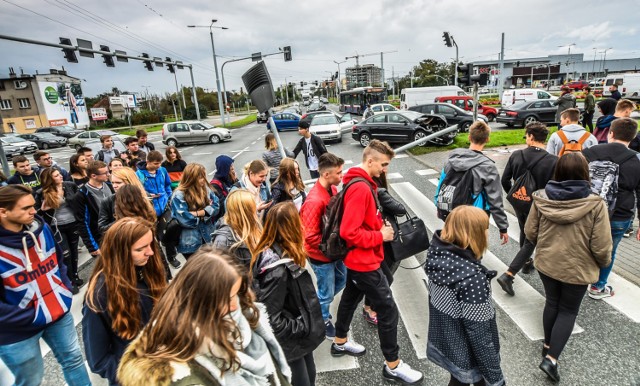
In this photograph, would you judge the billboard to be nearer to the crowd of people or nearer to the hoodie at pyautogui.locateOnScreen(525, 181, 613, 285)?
the crowd of people

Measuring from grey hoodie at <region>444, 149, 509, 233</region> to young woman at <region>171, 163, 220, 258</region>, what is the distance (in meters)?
3.04

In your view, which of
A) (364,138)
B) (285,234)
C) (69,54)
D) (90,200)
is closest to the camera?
(285,234)

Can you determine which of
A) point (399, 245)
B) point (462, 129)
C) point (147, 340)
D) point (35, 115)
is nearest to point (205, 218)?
point (399, 245)

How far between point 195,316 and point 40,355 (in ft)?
7.20

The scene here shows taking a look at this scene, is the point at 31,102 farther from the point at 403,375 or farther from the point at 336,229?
the point at 403,375

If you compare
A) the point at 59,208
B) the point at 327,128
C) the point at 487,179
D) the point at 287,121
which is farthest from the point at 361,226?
the point at 287,121

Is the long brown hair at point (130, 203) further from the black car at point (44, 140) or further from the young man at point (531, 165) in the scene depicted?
the black car at point (44, 140)

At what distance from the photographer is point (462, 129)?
1761cm

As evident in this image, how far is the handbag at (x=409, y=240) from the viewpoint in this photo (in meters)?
3.44

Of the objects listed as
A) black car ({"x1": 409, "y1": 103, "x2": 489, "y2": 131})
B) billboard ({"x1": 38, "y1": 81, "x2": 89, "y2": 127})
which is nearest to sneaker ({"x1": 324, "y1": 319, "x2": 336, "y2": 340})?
black car ({"x1": 409, "y1": 103, "x2": 489, "y2": 131})

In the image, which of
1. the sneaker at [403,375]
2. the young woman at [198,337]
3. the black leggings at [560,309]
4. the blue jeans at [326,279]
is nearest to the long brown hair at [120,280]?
the young woman at [198,337]

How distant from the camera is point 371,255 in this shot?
9.29ft

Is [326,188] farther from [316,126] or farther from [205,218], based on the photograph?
[316,126]

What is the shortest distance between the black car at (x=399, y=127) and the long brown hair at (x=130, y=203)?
13.4 metres
